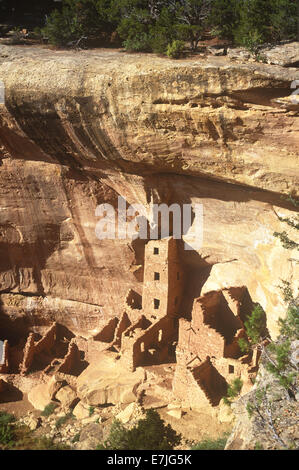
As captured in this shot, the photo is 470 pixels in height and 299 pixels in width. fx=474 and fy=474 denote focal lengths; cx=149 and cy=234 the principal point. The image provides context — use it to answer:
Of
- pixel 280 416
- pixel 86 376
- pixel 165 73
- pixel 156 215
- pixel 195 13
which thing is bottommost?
pixel 86 376

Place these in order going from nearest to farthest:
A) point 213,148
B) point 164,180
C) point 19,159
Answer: point 213,148
point 164,180
point 19,159

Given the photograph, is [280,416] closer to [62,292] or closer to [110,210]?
[110,210]

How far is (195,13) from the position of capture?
16.0 metres

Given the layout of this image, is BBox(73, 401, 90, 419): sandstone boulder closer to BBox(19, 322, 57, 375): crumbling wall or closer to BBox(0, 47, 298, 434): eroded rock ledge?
BBox(0, 47, 298, 434): eroded rock ledge

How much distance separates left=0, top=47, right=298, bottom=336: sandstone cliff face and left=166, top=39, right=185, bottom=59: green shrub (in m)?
0.44

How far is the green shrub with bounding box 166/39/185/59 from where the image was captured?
13422mm

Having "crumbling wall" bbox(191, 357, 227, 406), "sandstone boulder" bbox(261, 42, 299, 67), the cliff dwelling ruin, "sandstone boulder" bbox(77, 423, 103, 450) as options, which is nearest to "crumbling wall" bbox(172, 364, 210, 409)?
the cliff dwelling ruin

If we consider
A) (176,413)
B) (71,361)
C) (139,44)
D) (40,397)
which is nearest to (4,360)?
(40,397)

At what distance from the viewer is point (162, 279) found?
56.1 ft

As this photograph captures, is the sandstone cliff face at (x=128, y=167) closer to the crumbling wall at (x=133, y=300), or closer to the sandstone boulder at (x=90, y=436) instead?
the crumbling wall at (x=133, y=300)

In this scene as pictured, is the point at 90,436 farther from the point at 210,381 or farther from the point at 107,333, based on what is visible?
the point at 107,333

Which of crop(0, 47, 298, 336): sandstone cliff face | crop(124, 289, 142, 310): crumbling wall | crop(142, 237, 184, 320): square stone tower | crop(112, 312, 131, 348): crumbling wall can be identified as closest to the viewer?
crop(0, 47, 298, 336): sandstone cliff face
